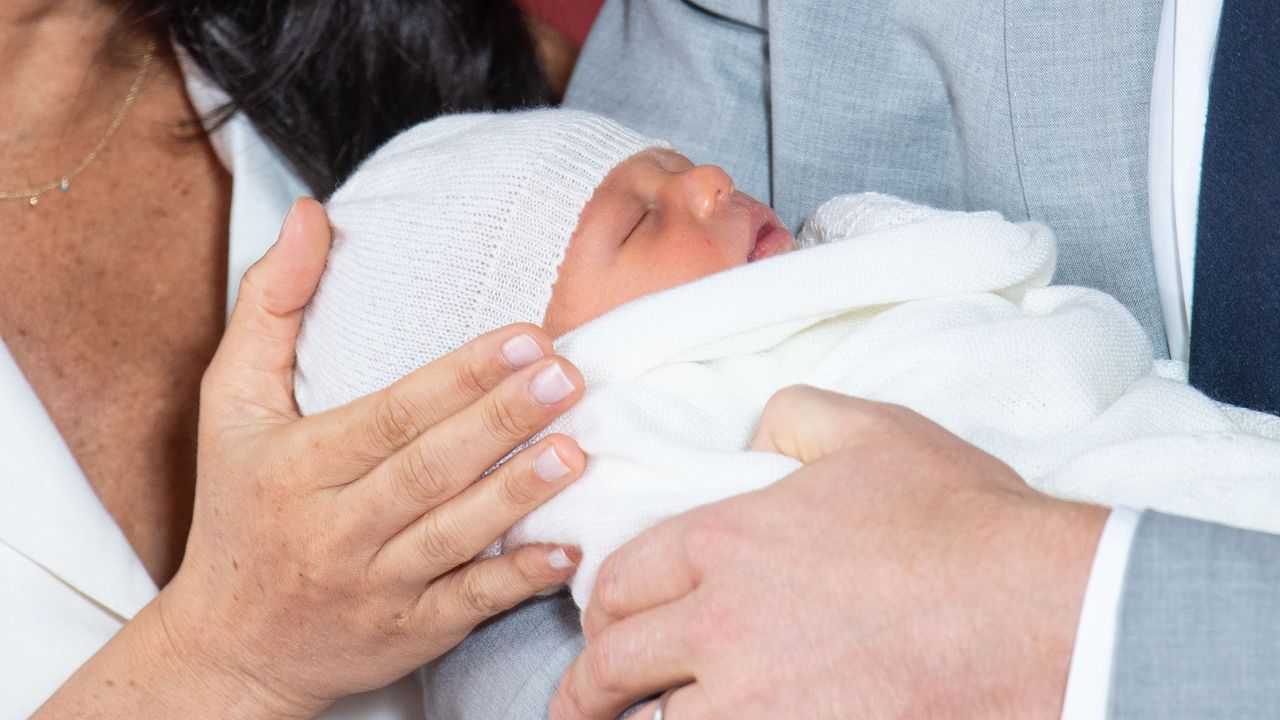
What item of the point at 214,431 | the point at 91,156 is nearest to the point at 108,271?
the point at 91,156

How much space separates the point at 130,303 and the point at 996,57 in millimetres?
1191

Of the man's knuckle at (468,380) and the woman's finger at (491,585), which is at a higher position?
the man's knuckle at (468,380)

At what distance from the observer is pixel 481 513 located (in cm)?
95

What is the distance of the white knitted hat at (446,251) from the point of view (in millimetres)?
1059

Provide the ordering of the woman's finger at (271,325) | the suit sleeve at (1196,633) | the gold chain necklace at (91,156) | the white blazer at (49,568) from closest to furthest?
the suit sleeve at (1196,633) → the woman's finger at (271,325) → the white blazer at (49,568) → the gold chain necklace at (91,156)

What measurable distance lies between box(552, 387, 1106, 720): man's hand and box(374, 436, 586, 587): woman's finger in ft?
0.35

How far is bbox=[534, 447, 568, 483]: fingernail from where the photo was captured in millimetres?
908

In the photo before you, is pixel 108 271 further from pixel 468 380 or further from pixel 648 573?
pixel 648 573

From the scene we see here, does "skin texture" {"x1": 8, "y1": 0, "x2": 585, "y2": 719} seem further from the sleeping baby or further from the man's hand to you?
the man's hand

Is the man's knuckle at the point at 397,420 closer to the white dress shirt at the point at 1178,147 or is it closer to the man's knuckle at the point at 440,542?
the man's knuckle at the point at 440,542

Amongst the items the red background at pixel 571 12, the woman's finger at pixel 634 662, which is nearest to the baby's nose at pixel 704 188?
the woman's finger at pixel 634 662

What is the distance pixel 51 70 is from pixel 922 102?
1155mm

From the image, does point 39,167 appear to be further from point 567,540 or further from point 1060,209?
point 1060,209

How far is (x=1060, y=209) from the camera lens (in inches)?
46.5
